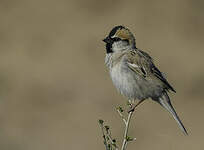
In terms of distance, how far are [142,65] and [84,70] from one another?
8909 mm

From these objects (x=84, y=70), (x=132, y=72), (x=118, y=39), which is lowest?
(x=132, y=72)

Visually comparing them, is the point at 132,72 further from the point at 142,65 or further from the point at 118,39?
the point at 118,39

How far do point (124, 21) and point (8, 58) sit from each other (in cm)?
344

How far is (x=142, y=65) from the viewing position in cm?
910

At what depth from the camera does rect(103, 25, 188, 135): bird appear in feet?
29.3

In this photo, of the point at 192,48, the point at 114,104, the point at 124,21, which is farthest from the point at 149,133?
the point at 124,21

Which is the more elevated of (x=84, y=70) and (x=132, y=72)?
(x=84, y=70)

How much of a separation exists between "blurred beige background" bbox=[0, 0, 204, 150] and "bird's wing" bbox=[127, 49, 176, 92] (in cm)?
301

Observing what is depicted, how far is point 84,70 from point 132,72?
8969mm

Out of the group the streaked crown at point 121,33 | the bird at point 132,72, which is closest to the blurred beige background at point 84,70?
the bird at point 132,72

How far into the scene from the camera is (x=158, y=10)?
67.6ft

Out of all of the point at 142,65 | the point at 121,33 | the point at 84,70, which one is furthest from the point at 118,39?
the point at 84,70

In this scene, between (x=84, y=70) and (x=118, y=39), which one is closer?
(x=118, y=39)

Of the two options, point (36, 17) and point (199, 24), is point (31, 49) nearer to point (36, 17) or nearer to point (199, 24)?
point (36, 17)
